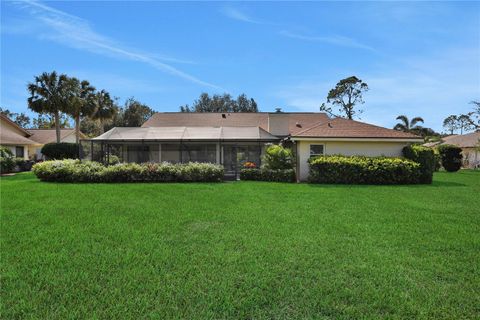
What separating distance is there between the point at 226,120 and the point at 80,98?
15309 mm

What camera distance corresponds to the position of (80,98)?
3547 cm

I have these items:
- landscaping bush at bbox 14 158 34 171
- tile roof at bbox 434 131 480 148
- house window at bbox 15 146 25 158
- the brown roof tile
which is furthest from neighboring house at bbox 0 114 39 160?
the brown roof tile

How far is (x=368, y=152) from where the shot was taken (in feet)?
68.3

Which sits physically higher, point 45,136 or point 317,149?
point 45,136

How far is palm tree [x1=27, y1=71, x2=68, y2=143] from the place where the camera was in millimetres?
32688

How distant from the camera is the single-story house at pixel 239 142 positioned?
20.5 metres

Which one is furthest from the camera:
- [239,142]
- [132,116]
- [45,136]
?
[132,116]


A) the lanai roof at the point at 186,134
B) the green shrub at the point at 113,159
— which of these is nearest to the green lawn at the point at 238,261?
the lanai roof at the point at 186,134

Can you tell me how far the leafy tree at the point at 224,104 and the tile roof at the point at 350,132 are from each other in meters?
34.2

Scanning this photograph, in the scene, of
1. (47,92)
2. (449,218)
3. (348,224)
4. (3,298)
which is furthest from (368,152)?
(47,92)

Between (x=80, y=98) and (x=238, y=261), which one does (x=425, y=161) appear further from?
(x=80, y=98)

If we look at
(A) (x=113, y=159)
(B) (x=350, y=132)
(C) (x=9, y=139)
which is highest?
(C) (x=9, y=139)

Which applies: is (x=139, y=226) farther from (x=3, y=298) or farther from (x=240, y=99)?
(x=240, y=99)

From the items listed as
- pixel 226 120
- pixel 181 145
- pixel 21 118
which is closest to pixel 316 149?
pixel 181 145
